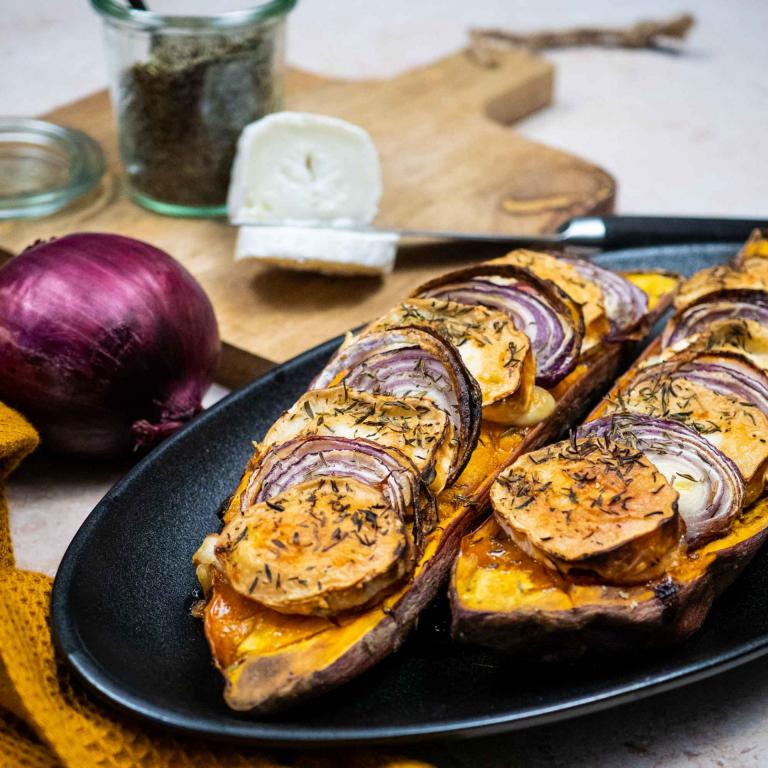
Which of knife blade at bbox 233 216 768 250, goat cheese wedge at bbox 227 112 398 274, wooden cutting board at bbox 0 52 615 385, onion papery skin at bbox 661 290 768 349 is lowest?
wooden cutting board at bbox 0 52 615 385

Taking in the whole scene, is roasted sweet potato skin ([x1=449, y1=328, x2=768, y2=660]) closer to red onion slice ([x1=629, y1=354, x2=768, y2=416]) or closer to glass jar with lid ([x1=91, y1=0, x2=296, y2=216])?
red onion slice ([x1=629, y1=354, x2=768, y2=416])

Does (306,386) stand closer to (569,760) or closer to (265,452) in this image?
(265,452)

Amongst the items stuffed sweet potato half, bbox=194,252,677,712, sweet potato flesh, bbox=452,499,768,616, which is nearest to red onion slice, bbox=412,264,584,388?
stuffed sweet potato half, bbox=194,252,677,712

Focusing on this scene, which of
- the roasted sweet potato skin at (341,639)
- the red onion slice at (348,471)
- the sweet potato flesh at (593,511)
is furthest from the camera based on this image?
the red onion slice at (348,471)

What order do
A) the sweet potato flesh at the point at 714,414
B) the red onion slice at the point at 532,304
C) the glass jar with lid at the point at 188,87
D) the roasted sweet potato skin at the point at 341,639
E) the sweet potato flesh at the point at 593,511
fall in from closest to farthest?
the roasted sweet potato skin at the point at 341,639 < the sweet potato flesh at the point at 593,511 < the sweet potato flesh at the point at 714,414 < the red onion slice at the point at 532,304 < the glass jar with lid at the point at 188,87

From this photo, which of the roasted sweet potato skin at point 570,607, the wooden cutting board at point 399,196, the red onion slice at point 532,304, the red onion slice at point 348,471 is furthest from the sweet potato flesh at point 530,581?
the wooden cutting board at point 399,196

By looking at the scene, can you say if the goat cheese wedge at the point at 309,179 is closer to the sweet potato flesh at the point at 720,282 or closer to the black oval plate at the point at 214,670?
the sweet potato flesh at the point at 720,282

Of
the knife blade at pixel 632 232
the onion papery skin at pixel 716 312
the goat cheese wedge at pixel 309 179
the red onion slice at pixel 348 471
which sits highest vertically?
the red onion slice at pixel 348 471

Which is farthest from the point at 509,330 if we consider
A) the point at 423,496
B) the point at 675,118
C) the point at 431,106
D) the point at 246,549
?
the point at 675,118
